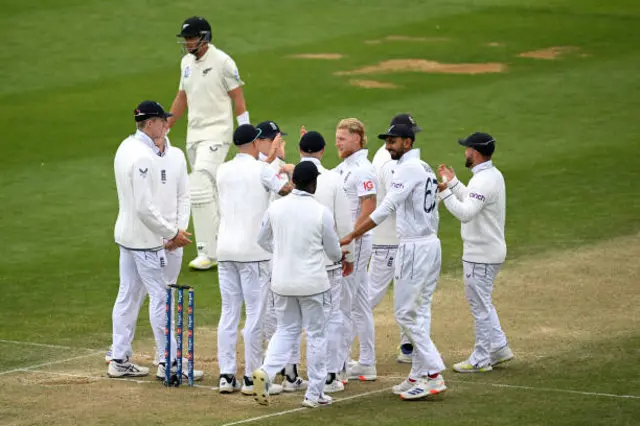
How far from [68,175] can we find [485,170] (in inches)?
354

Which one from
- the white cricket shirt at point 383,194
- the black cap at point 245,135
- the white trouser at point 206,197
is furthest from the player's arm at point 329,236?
the white trouser at point 206,197

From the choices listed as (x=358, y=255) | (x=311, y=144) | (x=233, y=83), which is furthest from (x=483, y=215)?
(x=233, y=83)

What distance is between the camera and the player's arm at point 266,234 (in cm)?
1124

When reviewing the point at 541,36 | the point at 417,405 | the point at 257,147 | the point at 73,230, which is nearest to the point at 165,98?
the point at 73,230

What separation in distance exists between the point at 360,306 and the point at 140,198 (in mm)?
2229

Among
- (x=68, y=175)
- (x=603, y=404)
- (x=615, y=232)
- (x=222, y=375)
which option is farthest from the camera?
(x=68, y=175)

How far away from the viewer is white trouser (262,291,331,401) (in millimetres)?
11086

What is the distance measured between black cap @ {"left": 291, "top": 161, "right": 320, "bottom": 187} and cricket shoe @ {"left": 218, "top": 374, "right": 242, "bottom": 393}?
6.23 ft

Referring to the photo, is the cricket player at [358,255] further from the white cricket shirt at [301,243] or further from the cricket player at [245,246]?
the white cricket shirt at [301,243]

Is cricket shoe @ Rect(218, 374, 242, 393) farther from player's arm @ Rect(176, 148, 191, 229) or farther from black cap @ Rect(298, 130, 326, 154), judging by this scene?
black cap @ Rect(298, 130, 326, 154)

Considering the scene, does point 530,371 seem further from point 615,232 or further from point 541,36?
point 541,36

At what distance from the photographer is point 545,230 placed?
17531 mm

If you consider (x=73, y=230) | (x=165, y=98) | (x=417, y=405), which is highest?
(x=165, y=98)

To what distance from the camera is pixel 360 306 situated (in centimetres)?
1230
